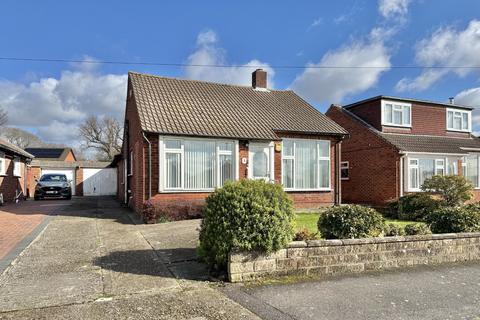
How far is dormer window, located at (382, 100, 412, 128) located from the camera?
64.4ft

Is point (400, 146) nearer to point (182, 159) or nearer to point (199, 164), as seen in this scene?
point (199, 164)

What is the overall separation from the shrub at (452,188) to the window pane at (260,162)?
257 inches

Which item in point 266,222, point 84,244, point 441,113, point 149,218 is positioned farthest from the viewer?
point 441,113

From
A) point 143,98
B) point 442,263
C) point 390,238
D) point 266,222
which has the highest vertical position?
point 143,98

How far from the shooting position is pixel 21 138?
58.3m

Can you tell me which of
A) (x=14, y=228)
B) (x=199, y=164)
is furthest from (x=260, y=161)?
(x=14, y=228)

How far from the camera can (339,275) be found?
5.98m

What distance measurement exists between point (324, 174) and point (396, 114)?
7.69 meters

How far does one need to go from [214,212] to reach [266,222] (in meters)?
0.84

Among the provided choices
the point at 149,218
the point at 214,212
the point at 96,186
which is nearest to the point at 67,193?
the point at 96,186

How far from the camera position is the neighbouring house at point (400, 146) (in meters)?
18.2

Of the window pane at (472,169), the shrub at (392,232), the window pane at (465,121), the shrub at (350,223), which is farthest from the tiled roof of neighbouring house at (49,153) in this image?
the shrub at (392,232)

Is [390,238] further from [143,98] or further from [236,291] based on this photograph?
[143,98]

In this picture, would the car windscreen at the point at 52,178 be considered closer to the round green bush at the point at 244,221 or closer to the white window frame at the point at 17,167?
the white window frame at the point at 17,167
